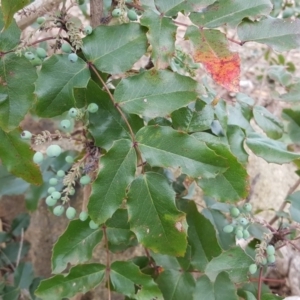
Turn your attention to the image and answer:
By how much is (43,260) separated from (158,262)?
2.01 feet

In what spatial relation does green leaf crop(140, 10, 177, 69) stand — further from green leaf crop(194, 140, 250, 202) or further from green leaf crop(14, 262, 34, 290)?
green leaf crop(14, 262, 34, 290)

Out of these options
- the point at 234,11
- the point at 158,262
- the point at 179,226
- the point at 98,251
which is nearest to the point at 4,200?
the point at 98,251

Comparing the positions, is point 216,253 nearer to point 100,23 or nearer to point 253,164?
point 100,23

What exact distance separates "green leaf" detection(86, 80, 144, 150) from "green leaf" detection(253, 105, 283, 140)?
0.44 meters

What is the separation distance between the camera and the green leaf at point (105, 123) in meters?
0.67

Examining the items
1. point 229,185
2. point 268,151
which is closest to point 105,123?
point 229,185

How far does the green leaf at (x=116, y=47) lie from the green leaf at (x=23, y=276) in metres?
0.70

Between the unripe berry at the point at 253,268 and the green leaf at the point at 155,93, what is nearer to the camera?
the green leaf at the point at 155,93

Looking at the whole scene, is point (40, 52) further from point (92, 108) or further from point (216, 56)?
point (216, 56)

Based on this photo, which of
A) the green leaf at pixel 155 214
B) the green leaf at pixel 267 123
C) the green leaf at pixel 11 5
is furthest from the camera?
the green leaf at pixel 267 123

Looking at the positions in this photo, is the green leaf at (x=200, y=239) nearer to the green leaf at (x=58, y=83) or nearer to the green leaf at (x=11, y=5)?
the green leaf at (x=58, y=83)

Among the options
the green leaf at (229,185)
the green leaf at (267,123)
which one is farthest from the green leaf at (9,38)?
the green leaf at (267,123)

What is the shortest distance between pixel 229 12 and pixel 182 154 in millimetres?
250

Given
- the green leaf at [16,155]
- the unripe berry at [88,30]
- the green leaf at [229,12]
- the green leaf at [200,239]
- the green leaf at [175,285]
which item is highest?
the green leaf at [229,12]
